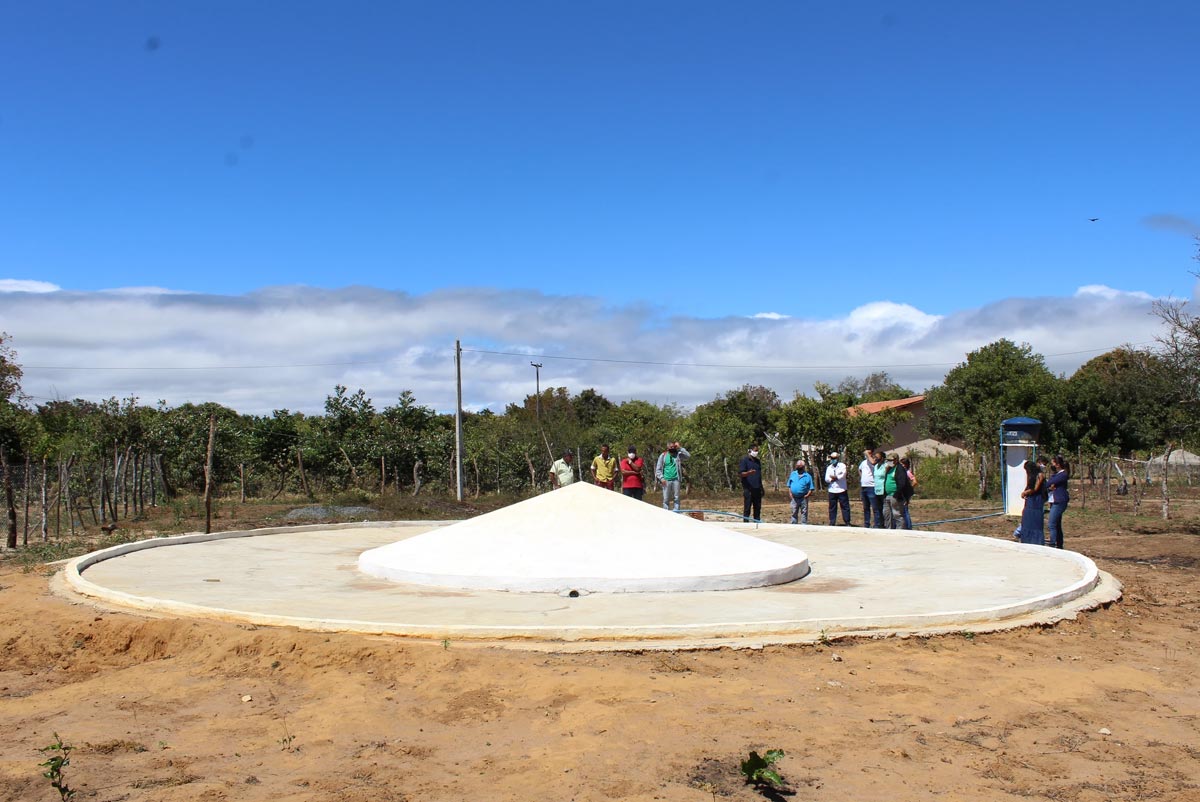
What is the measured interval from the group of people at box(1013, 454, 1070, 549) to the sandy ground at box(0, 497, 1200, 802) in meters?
4.55

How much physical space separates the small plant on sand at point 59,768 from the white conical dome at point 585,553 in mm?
4545

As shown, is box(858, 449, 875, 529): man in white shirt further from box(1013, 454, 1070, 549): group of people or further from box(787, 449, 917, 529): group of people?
box(1013, 454, 1070, 549): group of people

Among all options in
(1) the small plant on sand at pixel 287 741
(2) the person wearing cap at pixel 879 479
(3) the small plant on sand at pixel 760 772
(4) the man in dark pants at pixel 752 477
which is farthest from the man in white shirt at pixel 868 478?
(1) the small plant on sand at pixel 287 741

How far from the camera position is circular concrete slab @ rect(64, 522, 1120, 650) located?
7.21 meters

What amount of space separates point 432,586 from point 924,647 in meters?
4.69

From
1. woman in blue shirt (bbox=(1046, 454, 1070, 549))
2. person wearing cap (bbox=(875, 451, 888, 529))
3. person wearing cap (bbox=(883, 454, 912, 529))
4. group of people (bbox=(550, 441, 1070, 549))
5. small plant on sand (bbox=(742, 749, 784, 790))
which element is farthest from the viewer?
person wearing cap (bbox=(875, 451, 888, 529))

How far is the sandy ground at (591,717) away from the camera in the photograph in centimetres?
479

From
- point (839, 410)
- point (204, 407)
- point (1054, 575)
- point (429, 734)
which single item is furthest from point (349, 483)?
point (429, 734)

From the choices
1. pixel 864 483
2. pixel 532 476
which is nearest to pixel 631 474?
pixel 864 483

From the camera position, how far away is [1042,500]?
1298cm

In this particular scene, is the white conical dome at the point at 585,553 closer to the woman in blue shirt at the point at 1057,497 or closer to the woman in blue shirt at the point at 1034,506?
the woman in blue shirt at the point at 1057,497

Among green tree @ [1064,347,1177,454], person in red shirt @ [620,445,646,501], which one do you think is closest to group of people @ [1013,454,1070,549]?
person in red shirt @ [620,445,646,501]

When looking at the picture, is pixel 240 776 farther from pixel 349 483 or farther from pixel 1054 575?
pixel 349 483

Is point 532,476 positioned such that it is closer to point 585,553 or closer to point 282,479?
point 282,479
